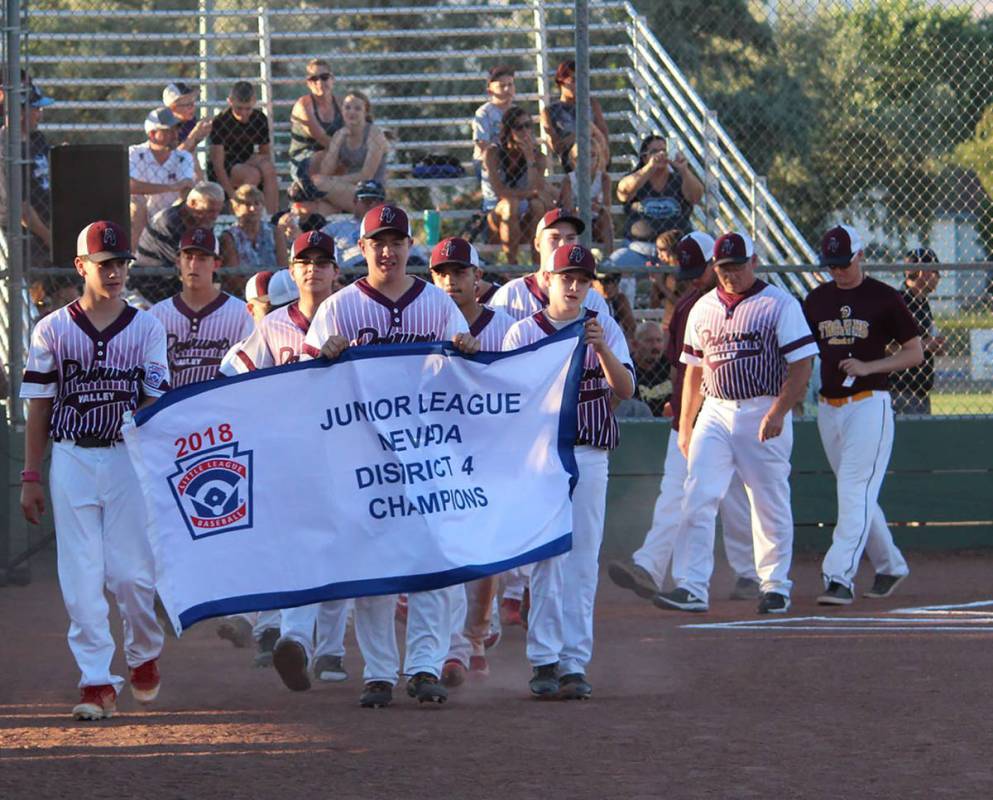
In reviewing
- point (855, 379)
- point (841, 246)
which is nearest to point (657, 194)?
point (841, 246)

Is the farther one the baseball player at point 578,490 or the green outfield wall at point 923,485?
the green outfield wall at point 923,485

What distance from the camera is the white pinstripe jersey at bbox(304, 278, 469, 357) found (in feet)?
25.2

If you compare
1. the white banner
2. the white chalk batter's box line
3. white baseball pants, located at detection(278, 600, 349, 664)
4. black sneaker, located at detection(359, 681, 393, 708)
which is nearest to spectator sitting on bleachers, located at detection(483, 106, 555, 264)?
the white chalk batter's box line

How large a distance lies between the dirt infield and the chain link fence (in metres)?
3.52

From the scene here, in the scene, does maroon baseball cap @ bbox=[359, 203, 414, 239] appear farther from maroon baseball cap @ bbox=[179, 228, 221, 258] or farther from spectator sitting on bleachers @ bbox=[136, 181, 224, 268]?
spectator sitting on bleachers @ bbox=[136, 181, 224, 268]

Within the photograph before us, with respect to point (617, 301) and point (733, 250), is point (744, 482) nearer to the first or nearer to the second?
point (733, 250)

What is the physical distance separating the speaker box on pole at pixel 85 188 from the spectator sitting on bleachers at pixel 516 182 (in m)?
3.88

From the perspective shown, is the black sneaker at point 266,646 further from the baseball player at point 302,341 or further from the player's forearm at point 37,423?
the player's forearm at point 37,423

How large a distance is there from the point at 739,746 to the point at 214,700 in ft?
8.04

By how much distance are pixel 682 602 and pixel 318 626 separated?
302cm

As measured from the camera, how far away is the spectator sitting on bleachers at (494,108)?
15.2 meters

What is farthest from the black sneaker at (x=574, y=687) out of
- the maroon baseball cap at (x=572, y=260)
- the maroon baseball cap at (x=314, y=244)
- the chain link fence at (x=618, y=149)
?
the chain link fence at (x=618, y=149)

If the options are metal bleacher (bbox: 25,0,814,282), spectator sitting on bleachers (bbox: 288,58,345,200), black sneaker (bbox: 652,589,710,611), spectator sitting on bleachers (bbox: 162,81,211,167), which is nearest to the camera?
black sneaker (bbox: 652,589,710,611)

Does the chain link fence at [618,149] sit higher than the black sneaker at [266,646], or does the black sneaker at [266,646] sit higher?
the chain link fence at [618,149]
